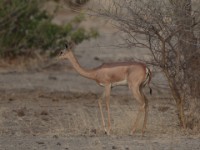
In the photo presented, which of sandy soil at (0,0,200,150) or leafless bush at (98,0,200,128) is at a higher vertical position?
leafless bush at (98,0,200,128)

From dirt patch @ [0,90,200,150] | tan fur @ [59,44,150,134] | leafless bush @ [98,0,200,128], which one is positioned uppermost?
leafless bush @ [98,0,200,128]

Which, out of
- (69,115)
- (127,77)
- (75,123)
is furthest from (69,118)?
(127,77)

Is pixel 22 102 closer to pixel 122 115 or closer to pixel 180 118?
pixel 122 115

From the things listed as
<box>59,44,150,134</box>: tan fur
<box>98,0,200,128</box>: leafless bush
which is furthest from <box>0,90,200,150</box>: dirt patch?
<box>98,0,200,128</box>: leafless bush

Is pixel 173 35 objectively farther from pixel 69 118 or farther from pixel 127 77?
pixel 69 118

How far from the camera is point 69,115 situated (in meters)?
16.2

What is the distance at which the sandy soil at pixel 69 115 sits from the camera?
1226cm

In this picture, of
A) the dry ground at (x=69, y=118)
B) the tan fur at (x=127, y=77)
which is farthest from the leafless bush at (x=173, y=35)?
the dry ground at (x=69, y=118)

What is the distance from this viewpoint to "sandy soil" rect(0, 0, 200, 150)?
1226 centimetres

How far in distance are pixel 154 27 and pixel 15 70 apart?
34.7ft

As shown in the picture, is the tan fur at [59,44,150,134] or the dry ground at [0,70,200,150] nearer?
the dry ground at [0,70,200,150]

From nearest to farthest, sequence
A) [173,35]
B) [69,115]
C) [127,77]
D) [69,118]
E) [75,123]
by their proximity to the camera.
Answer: [173,35] → [127,77] → [75,123] → [69,118] → [69,115]

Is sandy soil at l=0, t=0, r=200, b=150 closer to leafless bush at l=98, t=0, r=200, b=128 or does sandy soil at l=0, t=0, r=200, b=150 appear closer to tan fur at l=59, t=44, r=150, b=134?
tan fur at l=59, t=44, r=150, b=134

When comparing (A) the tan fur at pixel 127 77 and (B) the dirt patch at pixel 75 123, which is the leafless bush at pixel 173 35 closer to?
(A) the tan fur at pixel 127 77
